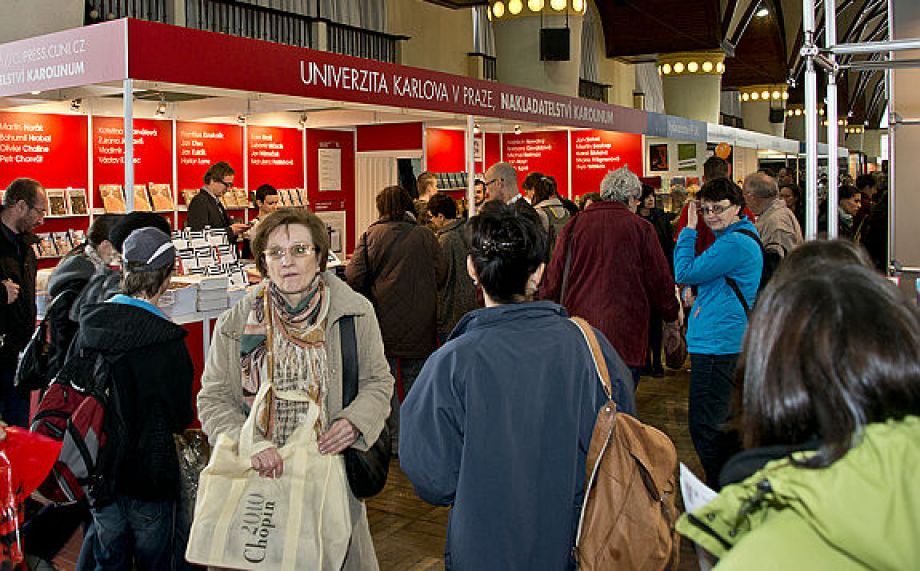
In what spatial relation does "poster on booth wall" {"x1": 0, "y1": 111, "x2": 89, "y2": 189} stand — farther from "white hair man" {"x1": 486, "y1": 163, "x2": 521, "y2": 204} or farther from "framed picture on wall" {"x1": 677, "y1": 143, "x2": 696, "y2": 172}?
"framed picture on wall" {"x1": 677, "y1": 143, "x2": 696, "y2": 172}

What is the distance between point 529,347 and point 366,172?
7.75 metres

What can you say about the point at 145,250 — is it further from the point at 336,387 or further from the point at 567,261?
the point at 567,261

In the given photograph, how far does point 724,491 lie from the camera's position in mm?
1058

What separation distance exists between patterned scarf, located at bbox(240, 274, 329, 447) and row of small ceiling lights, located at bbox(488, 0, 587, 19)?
10003 mm

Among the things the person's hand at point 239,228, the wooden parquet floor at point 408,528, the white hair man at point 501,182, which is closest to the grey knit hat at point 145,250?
the wooden parquet floor at point 408,528

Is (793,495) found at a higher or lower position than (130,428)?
higher

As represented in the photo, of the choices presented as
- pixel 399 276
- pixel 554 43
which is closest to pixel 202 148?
pixel 399 276

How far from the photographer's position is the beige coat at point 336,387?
2.52 metres

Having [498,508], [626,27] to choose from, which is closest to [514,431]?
[498,508]

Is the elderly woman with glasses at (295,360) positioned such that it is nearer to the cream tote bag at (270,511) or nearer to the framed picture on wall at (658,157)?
the cream tote bag at (270,511)

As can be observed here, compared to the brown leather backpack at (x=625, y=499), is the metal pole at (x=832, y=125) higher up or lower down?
higher up

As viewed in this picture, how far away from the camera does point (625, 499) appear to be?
2051 mm

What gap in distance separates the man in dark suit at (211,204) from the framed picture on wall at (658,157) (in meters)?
6.56

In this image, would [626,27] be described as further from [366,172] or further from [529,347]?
[529,347]
